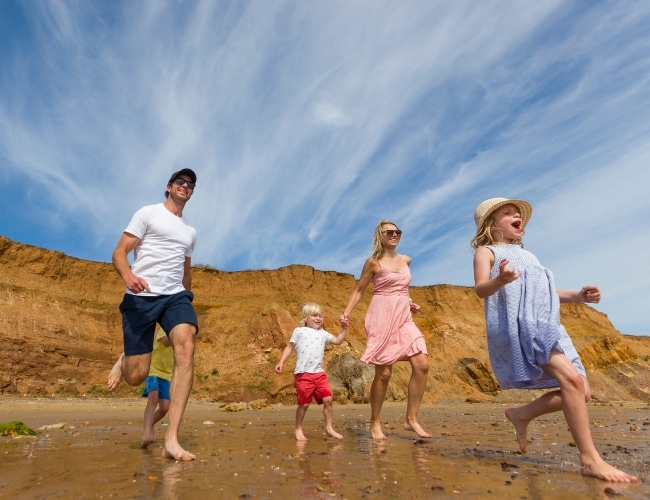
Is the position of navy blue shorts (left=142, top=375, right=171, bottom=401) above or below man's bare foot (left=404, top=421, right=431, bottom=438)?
above

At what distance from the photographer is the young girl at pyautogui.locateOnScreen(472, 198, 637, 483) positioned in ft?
9.73

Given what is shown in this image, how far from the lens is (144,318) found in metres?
3.85

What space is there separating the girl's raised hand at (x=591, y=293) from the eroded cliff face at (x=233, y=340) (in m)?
11.0

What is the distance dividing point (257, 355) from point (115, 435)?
12.6 m

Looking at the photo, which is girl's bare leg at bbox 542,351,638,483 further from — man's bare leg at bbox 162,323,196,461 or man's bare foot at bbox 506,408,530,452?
man's bare leg at bbox 162,323,196,461

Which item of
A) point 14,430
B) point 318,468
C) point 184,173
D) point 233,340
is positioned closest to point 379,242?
A: point 184,173

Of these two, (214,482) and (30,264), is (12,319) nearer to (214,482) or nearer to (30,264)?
(30,264)

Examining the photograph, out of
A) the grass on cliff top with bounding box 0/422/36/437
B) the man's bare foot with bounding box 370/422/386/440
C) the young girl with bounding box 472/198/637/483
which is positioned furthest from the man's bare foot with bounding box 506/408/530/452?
the grass on cliff top with bounding box 0/422/36/437

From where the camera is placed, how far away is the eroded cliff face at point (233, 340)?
1625 centimetres

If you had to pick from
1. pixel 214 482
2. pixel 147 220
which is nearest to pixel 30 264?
pixel 147 220

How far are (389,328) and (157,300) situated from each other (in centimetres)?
253

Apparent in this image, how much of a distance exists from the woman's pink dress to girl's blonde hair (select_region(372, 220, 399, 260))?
0.66 ft

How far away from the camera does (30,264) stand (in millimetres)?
23406

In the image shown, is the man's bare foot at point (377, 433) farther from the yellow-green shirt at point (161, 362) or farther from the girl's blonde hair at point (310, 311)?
the yellow-green shirt at point (161, 362)
